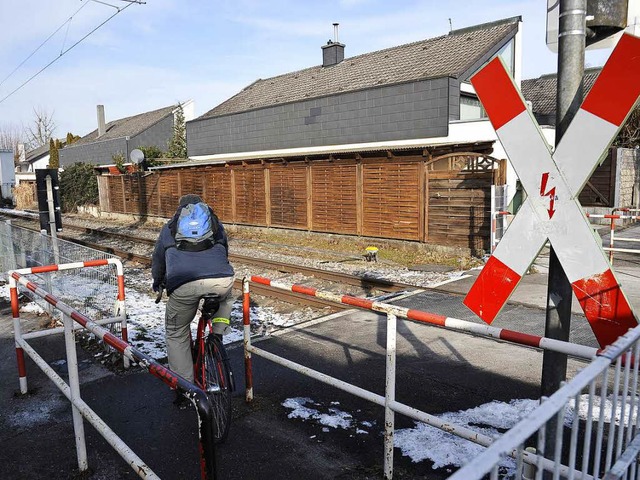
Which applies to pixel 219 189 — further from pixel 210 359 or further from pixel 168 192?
pixel 210 359

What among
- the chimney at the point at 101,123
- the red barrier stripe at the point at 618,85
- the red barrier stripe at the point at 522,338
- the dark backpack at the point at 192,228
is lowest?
the red barrier stripe at the point at 522,338

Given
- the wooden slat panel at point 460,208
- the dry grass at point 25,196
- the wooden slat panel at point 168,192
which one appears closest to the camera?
the wooden slat panel at point 460,208

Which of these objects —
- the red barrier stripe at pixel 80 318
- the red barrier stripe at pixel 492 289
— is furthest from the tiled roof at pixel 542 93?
the red barrier stripe at pixel 80 318

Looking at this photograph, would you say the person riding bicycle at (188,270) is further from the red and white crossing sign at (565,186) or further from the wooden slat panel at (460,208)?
the wooden slat panel at (460,208)

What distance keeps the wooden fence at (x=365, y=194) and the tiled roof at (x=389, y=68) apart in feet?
18.3

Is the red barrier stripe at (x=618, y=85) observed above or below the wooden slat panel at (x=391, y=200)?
above

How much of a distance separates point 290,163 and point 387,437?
15113 mm

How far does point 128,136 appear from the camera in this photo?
141 ft

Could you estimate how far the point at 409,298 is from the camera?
8.59 m

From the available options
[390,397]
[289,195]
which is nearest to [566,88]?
[390,397]

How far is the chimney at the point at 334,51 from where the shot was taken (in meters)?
26.3

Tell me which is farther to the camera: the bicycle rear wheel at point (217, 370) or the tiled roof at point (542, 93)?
the tiled roof at point (542, 93)

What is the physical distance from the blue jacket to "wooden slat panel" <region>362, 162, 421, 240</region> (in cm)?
1036

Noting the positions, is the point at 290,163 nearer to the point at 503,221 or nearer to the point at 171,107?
the point at 503,221
